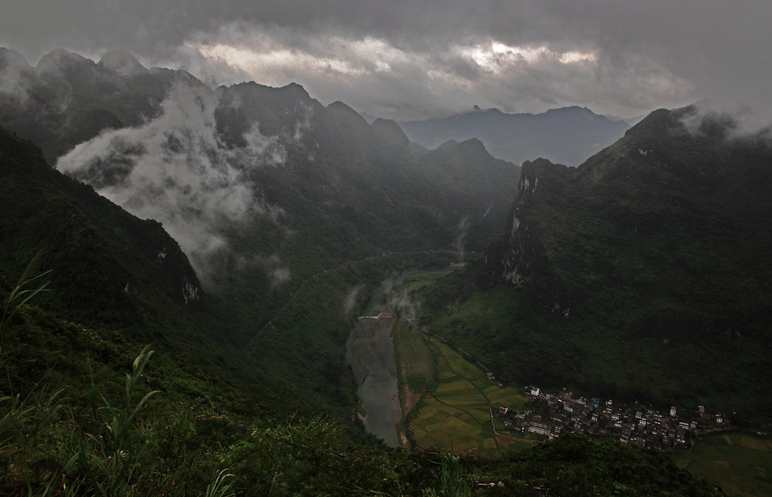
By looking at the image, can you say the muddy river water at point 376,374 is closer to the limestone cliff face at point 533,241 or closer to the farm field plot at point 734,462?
the limestone cliff face at point 533,241

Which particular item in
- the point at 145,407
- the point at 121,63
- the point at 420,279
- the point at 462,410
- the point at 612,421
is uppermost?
the point at 121,63

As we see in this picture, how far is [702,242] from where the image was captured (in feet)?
174

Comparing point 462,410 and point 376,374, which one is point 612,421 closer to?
point 462,410

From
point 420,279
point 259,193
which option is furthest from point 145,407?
point 420,279

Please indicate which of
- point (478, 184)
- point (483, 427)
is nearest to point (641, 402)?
point (483, 427)

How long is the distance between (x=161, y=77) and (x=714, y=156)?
133m

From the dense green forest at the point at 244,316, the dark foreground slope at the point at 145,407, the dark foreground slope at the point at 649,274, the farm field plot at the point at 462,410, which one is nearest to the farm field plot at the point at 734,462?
the dark foreground slope at the point at 649,274

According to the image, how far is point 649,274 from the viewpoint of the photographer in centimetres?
5394

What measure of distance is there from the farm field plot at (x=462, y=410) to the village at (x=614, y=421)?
2.50 meters

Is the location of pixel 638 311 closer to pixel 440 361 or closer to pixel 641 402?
pixel 641 402

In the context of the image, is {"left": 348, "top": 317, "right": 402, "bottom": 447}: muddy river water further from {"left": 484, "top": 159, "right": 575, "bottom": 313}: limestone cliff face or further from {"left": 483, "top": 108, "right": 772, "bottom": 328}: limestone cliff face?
{"left": 483, "top": 108, "right": 772, "bottom": 328}: limestone cliff face

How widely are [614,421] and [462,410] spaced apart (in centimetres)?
1685

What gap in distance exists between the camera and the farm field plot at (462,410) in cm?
4009

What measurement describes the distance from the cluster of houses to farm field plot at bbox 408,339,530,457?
254cm
